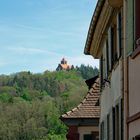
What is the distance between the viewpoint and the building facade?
1277 cm

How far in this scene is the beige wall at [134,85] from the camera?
40.7 feet

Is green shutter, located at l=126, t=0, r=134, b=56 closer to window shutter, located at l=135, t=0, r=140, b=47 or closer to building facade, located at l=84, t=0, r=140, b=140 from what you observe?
building facade, located at l=84, t=0, r=140, b=140

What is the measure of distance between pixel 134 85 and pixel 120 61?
2.12m

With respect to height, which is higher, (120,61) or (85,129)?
(85,129)

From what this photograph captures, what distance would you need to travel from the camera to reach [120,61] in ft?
49.0

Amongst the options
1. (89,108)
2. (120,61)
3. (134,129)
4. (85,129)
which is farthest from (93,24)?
(85,129)

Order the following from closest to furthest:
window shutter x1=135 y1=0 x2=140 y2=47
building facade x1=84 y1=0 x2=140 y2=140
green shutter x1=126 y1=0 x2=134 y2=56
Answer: window shutter x1=135 y1=0 x2=140 y2=47, building facade x1=84 y1=0 x2=140 y2=140, green shutter x1=126 y1=0 x2=134 y2=56

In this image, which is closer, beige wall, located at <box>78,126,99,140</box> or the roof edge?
the roof edge

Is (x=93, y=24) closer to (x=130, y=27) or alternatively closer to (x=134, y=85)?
(x=130, y=27)

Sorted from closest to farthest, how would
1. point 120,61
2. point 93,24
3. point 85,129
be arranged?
point 120,61
point 93,24
point 85,129

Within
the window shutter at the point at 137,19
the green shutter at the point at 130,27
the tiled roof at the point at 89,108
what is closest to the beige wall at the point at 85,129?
the tiled roof at the point at 89,108

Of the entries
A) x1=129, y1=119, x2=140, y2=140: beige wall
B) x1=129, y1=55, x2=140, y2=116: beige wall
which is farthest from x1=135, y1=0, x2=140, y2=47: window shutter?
x1=129, y1=119, x2=140, y2=140: beige wall

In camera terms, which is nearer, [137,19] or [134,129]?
[137,19]

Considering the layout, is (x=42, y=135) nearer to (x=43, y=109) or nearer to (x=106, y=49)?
(x=43, y=109)
